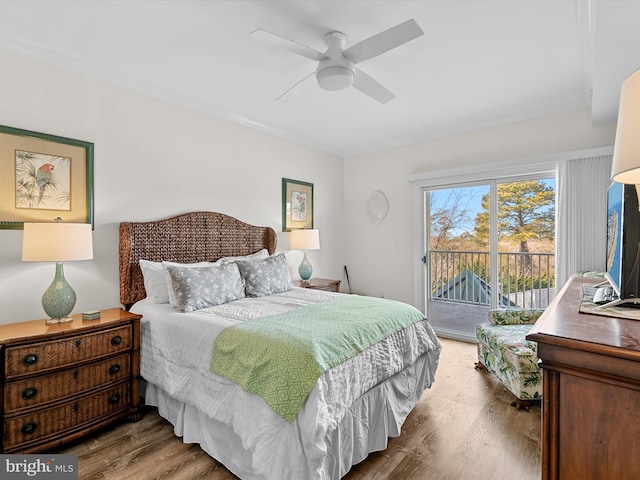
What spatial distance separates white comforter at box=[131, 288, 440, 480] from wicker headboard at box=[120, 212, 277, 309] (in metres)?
0.30

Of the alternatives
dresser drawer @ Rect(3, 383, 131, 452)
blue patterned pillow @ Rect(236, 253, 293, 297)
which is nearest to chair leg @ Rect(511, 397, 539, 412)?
blue patterned pillow @ Rect(236, 253, 293, 297)

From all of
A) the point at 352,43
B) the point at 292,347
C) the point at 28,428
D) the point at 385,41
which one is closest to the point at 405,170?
the point at 352,43

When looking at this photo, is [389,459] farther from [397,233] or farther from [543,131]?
[543,131]

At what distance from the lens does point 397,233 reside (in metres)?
4.57

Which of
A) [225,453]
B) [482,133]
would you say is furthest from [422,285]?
[225,453]

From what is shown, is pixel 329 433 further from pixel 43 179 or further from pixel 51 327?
pixel 43 179

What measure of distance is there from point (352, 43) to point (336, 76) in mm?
329

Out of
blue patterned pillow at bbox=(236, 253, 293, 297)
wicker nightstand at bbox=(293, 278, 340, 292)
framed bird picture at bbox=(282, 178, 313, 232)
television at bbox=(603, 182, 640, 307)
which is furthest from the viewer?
framed bird picture at bbox=(282, 178, 313, 232)

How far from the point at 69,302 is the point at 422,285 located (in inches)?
147

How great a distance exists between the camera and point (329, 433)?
161 centimetres

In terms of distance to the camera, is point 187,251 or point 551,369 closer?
point 551,369

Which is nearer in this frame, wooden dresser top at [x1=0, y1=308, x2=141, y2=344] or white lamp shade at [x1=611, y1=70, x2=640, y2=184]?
white lamp shade at [x1=611, y1=70, x2=640, y2=184]

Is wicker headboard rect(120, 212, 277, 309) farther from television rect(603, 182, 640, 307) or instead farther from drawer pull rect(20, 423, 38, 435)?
television rect(603, 182, 640, 307)

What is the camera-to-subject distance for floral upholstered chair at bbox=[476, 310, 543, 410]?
2342mm
